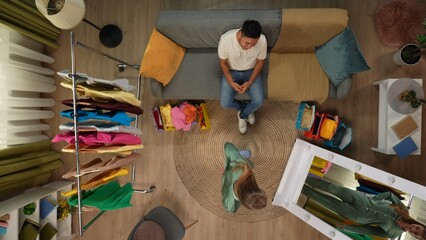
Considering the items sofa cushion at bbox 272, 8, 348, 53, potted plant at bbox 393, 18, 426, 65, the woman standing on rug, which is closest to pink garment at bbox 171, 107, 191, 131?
the woman standing on rug

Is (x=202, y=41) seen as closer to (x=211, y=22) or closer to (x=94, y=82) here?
(x=211, y=22)

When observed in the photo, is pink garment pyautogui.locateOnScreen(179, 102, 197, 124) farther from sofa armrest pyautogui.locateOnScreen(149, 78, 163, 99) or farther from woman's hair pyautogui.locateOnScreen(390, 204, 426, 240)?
woman's hair pyautogui.locateOnScreen(390, 204, 426, 240)

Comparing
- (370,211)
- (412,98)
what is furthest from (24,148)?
(412,98)

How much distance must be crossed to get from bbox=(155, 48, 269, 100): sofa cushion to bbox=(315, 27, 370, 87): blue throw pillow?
739 millimetres

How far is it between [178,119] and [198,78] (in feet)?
1.55

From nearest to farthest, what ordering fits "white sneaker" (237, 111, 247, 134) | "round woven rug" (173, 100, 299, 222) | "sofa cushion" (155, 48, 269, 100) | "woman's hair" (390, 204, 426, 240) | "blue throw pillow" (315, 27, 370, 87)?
"woman's hair" (390, 204, 426, 240) → "blue throw pillow" (315, 27, 370, 87) → "sofa cushion" (155, 48, 269, 100) → "white sneaker" (237, 111, 247, 134) → "round woven rug" (173, 100, 299, 222)

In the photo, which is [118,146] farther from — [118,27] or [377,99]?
[377,99]

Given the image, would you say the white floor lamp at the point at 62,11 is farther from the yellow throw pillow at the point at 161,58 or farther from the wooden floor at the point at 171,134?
the wooden floor at the point at 171,134

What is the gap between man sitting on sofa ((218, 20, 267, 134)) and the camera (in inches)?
85.4

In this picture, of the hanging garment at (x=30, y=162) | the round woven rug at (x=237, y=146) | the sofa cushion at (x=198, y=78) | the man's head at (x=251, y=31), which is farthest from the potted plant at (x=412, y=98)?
the hanging garment at (x=30, y=162)

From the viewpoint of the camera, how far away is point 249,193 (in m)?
2.00

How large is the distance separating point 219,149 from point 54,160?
173 cm

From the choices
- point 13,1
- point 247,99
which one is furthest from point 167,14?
point 13,1

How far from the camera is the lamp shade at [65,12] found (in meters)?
1.95
